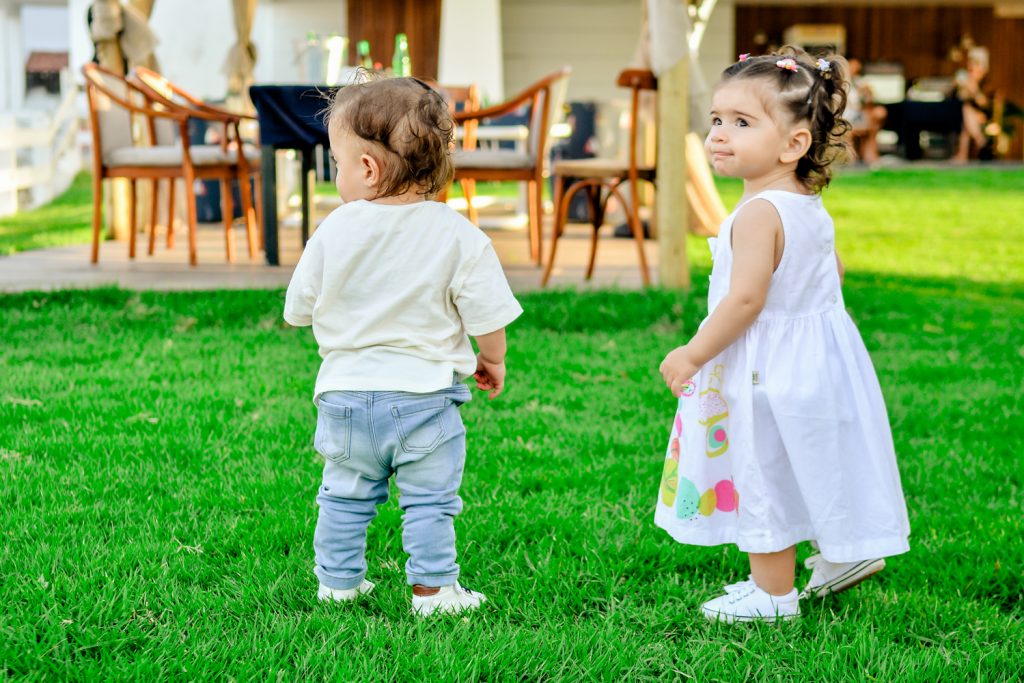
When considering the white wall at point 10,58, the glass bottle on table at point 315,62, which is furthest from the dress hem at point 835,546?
the white wall at point 10,58

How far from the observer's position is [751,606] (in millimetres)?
2043

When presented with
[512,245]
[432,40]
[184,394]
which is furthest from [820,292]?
[432,40]

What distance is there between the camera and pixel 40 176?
12.6m

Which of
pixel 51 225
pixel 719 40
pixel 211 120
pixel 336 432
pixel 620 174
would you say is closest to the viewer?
pixel 336 432

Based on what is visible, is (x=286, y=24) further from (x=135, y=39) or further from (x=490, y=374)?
(x=490, y=374)

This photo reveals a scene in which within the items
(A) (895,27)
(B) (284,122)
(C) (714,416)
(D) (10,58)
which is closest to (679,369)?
(C) (714,416)

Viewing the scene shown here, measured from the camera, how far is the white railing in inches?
456

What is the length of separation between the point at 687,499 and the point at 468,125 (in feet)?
19.2

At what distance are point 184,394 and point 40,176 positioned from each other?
33.0 feet

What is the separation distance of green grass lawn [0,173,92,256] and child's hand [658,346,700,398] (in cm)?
600

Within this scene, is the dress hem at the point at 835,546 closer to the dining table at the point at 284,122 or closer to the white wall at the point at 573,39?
the dining table at the point at 284,122

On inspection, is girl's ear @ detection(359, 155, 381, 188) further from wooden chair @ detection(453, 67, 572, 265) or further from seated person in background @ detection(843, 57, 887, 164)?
seated person in background @ detection(843, 57, 887, 164)

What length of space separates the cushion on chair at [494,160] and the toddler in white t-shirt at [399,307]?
13.0 ft

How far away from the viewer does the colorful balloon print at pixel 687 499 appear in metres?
2.04
